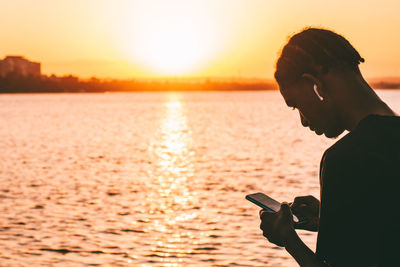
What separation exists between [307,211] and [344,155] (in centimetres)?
83

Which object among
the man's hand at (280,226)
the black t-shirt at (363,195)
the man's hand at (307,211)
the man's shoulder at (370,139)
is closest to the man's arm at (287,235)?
the man's hand at (280,226)

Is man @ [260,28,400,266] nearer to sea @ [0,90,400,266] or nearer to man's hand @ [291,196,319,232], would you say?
man's hand @ [291,196,319,232]

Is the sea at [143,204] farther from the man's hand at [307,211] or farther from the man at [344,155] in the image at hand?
the man at [344,155]

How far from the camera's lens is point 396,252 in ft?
7.85

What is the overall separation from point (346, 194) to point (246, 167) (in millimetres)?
31825

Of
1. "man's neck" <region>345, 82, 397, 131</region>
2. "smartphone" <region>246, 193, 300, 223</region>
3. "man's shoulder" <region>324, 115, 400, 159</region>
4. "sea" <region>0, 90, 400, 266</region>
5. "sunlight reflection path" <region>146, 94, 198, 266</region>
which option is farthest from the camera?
"sunlight reflection path" <region>146, 94, 198, 266</region>

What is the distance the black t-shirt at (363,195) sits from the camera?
2.30 meters

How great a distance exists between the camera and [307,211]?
10.1ft

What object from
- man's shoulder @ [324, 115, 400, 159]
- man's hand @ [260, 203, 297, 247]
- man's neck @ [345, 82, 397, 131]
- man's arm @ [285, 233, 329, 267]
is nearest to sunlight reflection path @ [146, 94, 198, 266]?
man's hand @ [260, 203, 297, 247]

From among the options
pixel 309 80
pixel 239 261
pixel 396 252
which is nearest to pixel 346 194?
pixel 396 252

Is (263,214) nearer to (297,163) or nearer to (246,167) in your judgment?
(246,167)

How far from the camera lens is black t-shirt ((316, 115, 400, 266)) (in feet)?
7.56

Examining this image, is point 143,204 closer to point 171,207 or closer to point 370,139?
point 171,207

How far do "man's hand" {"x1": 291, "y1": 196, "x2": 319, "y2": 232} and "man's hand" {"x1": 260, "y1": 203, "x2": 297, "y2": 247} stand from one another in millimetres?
307
